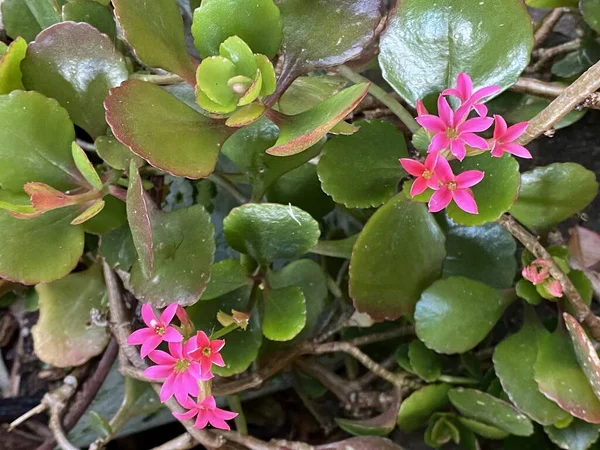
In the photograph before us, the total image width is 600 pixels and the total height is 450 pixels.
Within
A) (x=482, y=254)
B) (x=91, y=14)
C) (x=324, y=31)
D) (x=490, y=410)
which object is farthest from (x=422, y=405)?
(x=91, y=14)

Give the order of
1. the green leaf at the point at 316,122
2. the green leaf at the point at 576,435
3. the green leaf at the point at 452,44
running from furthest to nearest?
1. the green leaf at the point at 576,435
2. the green leaf at the point at 452,44
3. the green leaf at the point at 316,122

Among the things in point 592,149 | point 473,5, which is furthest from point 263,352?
point 592,149

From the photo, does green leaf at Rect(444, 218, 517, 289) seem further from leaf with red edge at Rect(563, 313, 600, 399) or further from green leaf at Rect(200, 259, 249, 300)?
green leaf at Rect(200, 259, 249, 300)

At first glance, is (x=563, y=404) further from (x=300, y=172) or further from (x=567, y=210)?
(x=300, y=172)

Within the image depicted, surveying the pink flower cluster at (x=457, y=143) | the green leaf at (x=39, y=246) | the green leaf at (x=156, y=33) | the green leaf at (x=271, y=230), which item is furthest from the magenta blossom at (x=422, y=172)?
the green leaf at (x=39, y=246)

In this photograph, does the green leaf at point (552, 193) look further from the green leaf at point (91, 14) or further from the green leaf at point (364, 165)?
the green leaf at point (91, 14)

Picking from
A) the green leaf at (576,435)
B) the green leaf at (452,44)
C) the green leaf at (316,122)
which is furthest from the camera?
the green leaf at (576,435)

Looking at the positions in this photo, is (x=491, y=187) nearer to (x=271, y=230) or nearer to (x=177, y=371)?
(x=271, y=230)
